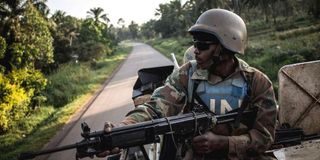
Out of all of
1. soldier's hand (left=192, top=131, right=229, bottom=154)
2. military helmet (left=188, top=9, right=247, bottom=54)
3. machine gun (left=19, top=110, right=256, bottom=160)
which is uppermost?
military helmet (left=188, top=9, right=247, bottom=54)

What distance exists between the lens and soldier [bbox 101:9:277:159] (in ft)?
8.46

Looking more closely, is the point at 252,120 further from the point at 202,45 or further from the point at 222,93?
the point at 202,45

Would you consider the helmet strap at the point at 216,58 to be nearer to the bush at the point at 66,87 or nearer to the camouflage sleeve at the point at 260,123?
the camouflage sleeve at the point at 260,123

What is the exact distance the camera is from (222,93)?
8.59 ft

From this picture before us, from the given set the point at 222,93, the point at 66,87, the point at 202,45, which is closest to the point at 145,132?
the point at 222,93

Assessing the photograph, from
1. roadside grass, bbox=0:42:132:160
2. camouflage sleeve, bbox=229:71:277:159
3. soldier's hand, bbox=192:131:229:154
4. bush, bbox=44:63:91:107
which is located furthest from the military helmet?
bush, bbox=44:63:91:107

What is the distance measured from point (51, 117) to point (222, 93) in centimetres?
1103

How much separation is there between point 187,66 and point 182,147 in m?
0.59

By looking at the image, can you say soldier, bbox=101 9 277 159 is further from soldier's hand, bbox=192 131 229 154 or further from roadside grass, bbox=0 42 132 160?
roadside grass, bbox=0 42 132 160

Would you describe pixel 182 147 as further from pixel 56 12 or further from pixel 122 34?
pixel 122 34

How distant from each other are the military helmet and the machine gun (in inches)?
19.9

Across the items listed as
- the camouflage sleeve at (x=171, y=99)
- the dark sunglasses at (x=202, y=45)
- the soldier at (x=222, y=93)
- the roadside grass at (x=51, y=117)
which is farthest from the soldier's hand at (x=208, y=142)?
the roadside grass at (x=51, y=117)

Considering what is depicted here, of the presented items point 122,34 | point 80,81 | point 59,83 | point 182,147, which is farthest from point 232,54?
Result: point 122,34

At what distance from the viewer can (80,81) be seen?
2062 cm
